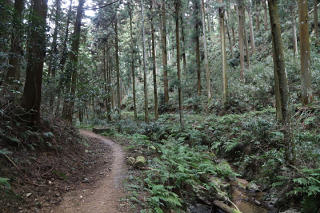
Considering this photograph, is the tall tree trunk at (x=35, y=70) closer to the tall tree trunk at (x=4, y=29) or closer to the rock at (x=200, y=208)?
the tall tree trunk at (x=4, y=29)

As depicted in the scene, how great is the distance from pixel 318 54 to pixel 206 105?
31.2 ft

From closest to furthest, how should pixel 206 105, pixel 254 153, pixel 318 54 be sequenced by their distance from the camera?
pixel 254 153, pixel 318 54, pixel 206 105

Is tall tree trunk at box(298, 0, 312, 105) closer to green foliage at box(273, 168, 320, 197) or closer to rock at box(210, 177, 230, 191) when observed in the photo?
green foliage at box(273, 168, 320, 197)

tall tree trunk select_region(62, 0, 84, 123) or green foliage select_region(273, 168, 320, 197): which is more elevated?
tall tree trunk select_region(62, 0, 84, 123)

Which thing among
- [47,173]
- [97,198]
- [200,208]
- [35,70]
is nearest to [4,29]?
[35,70]

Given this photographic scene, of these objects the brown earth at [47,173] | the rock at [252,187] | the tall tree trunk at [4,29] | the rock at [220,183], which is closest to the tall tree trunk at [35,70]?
the brown earth at [47,173]

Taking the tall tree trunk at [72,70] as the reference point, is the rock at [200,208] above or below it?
below

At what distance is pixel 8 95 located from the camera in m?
5.89

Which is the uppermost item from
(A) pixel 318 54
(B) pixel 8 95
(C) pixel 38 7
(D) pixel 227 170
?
(A) pixel 318 54

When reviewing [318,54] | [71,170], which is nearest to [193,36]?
[318,54]

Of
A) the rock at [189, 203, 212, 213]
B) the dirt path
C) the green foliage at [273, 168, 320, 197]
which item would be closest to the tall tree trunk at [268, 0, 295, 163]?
the green foliage at [273, 168, 320, 197]

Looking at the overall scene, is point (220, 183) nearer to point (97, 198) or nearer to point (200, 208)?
point (200, 208)

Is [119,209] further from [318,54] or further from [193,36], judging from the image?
[193,36]

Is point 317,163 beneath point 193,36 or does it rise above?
beneath
